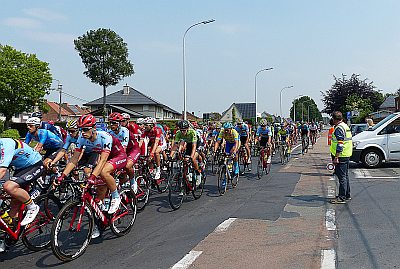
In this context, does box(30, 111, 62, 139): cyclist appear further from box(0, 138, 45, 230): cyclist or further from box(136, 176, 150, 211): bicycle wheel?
box(0, 138, 45, 230): cyclist

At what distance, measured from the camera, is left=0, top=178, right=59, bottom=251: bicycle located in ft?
18.3

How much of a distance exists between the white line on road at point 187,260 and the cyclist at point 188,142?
3733 millimetres

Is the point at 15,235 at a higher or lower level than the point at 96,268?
higher

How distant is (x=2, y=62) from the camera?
58625mm

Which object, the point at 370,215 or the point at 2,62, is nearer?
the point at 370,215

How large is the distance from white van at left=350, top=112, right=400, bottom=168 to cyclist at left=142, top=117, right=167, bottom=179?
800 cm

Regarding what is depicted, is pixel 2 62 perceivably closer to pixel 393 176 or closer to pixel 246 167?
pixel 246 167

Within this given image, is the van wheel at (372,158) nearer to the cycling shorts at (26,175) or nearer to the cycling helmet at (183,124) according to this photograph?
the cycling helmet at (183,124)

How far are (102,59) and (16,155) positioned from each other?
2371 inches

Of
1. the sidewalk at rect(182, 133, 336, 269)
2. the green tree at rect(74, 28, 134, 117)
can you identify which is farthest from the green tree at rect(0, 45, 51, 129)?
the sidewalk at rect(182, 133, 336, 269)

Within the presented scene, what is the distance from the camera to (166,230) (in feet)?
23.5

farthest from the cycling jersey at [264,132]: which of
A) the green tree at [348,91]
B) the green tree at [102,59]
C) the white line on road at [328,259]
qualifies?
the green tree at [102,59]

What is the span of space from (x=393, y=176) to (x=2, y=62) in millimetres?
56676

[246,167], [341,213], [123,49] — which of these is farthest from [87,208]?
[123,49]
